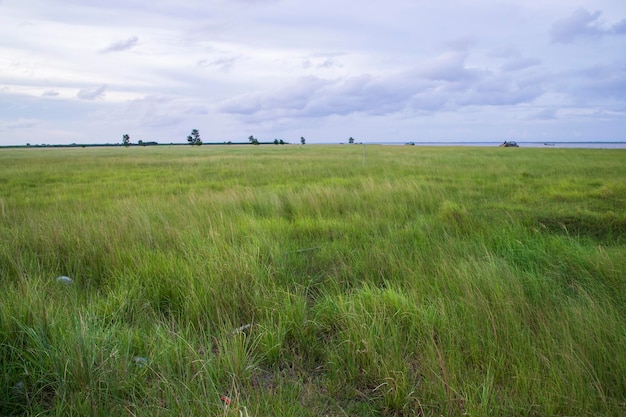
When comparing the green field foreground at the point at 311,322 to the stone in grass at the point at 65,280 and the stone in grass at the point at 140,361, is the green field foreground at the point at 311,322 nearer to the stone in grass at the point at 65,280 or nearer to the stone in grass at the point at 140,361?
the stone in grass at the point at 140,361

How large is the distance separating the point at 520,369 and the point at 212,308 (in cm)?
257

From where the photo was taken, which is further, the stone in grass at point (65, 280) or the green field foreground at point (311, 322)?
the stone in grass at point (65, 280)

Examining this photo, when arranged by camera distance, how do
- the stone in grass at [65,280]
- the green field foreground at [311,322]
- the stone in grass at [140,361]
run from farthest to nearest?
1. the stone in grass at [65,280]
2. the stone in grass at [140,361]
3. the green field foreground at [311,322]

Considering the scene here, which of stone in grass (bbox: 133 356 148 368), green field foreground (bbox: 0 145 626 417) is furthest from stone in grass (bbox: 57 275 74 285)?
stone in grass (bbox: 133 356 148 368)

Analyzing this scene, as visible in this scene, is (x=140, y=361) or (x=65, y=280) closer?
(x=140, y=361)

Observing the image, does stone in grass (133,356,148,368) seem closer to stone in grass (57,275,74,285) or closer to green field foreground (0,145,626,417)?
green field foreground (0,145,626,417)

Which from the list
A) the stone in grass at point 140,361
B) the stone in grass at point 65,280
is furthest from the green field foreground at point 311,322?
the stone in grass at point 65,280

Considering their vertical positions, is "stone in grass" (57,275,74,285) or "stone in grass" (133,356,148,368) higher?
"stone in grass" (57,275,74,285)

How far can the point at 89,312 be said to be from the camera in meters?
3.14

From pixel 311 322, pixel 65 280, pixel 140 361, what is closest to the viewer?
pixel 140 361

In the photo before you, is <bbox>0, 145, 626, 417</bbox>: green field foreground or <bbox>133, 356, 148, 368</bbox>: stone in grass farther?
<bbox>133, 356, 148, 368</bbox>: stone in grass

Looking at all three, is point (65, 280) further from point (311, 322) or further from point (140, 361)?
point (311, 322)

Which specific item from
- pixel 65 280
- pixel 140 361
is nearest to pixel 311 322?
pixel 140 361

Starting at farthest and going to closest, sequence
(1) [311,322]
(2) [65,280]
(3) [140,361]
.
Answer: (2) [65,280] → (1) [311,322] → (3) [140,361]
